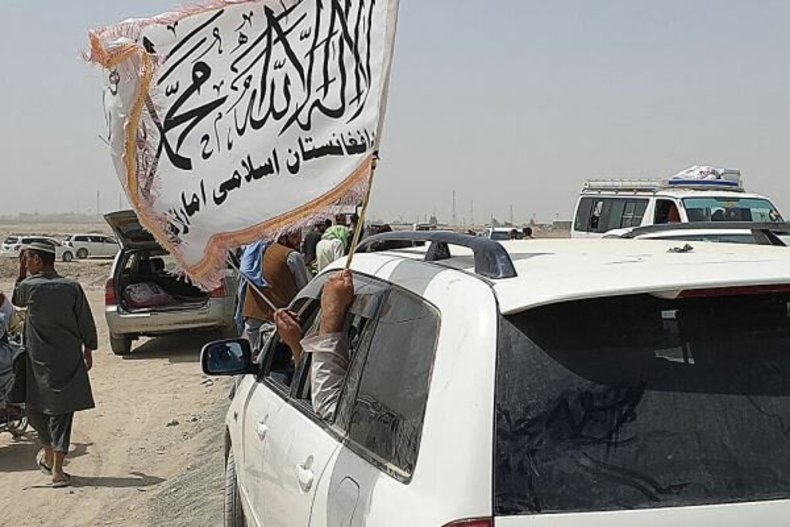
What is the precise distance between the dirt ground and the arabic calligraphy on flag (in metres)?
2.96

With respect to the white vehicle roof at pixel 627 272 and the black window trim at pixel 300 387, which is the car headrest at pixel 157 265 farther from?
the white vehicle roof at pixel 627 272

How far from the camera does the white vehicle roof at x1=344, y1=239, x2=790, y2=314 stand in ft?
7.66

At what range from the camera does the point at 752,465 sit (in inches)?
87.7

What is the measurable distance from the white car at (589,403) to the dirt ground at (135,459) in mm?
4016

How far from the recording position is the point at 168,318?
14.2 m

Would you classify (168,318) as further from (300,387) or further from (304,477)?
(304,477)

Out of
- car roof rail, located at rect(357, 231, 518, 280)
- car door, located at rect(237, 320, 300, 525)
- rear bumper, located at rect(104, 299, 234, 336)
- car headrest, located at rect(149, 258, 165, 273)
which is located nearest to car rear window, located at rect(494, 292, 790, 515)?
car roof rail, located at rect(357, 231, 518, 280)

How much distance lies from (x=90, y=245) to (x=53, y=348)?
50.7 metres

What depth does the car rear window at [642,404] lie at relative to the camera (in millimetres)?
2184

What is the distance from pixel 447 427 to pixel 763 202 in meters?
15.7

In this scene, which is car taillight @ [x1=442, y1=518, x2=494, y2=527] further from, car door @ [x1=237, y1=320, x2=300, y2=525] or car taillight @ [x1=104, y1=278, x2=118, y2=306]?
car taillight @ [x1=104, y1=278, x2=118, y2=306]

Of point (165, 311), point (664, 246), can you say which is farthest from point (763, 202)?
point (664, 246)

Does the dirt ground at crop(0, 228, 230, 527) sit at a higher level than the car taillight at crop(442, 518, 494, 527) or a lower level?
lower

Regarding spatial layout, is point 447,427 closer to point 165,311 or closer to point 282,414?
point 282,414
